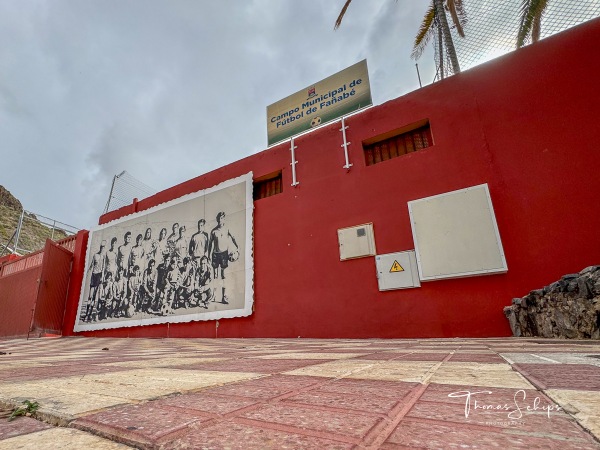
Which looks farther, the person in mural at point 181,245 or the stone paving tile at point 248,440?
the person in mural at point 181,245

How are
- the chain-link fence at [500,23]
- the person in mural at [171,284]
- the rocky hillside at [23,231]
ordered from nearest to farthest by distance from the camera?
the chain-link fence at [500,23]
the person in mural at [171,284]
the rocky hillside at [23,231]

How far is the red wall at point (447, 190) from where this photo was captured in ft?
12.4

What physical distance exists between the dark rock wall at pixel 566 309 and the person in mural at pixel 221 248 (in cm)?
469

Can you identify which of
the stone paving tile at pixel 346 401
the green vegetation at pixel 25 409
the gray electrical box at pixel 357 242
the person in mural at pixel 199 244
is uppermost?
the person in mural at pixel 199 244

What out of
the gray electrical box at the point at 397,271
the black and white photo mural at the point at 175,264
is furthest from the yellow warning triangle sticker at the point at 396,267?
the black and white photo mural at the point at 175,264

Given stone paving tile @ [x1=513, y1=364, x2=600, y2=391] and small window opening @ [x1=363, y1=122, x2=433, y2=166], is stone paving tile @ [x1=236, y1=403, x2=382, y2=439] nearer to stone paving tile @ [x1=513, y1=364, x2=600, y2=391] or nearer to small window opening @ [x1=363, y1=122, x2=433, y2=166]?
stone paving tile @ [x1=513, y1=364, x2=600, y2=391]

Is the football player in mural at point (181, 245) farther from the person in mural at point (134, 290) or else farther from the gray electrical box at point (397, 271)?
the gray electrical box at point (397, 271)

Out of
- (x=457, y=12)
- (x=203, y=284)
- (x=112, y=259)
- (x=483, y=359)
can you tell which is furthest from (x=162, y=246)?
(x=457, y=12)

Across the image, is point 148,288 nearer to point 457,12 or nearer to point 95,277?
point 95,277

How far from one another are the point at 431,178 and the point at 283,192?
2.67m

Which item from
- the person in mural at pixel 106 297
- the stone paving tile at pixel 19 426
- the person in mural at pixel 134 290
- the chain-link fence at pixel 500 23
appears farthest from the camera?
the person in mural at pixel 106 297

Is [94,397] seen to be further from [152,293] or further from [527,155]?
[152,293]

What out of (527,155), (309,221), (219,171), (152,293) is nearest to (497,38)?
(527,155)

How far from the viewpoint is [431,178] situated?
15.0ft
